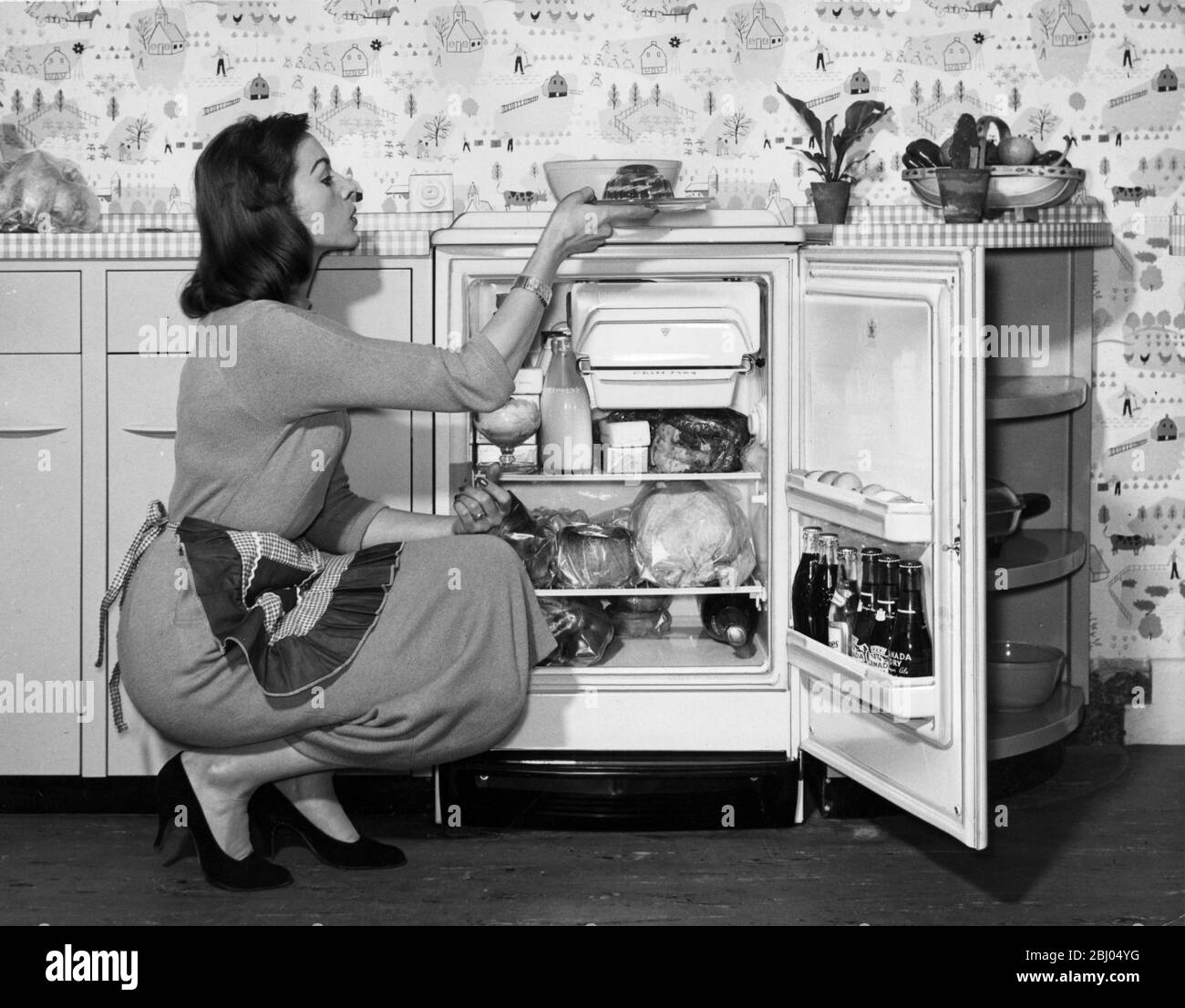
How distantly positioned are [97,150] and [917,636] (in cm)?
220

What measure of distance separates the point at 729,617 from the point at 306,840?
3.10 feet

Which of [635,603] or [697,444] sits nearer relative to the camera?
[697,444]

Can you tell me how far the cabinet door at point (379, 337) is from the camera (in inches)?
110

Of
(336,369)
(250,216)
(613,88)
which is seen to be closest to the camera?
(336,369)

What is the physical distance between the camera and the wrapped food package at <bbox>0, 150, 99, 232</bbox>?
2.92 meters

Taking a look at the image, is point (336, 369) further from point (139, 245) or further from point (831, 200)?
point (831, 200)

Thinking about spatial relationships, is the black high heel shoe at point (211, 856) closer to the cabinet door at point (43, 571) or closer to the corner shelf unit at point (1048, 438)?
the cabinet door at point (43, 571)

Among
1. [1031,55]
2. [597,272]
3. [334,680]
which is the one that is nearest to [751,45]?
[1031,55]

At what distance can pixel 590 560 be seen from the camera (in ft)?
9.71

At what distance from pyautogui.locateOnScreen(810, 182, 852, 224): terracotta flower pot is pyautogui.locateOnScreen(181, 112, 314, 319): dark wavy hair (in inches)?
42.8

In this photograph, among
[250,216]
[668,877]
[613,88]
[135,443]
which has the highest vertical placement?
[613,88]

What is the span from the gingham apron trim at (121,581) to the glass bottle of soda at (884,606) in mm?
1193

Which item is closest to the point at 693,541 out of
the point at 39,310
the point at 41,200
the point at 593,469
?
the point at 593,469
